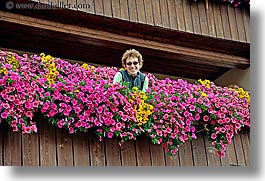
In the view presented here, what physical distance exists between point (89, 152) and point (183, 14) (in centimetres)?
151

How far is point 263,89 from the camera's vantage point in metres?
3.54

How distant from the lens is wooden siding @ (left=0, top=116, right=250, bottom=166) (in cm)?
284

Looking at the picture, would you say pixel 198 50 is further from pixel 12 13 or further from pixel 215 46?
pixel 12 13

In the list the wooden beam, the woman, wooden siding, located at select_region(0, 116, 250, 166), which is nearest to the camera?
wooden siding, located at select_region(0, 116, 250, 166)

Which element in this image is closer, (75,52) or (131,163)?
(131,163)

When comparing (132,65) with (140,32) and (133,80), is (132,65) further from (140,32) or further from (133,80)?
(140,32)

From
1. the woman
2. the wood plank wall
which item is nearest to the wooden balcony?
the wood plank wall

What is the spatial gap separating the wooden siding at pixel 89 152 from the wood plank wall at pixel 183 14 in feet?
3.29

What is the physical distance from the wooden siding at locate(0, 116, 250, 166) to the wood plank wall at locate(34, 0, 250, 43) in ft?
3.29

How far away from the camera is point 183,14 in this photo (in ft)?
13.4

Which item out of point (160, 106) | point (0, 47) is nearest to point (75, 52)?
point (0, 47)

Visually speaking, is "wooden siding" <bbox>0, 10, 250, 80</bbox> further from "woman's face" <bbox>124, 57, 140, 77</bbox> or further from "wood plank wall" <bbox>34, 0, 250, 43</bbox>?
"woman's face" <bbox>124, 57, 140, 77</bbox>

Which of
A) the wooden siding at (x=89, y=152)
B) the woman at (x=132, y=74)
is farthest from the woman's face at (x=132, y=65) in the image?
the wooden siding at (x=89, y=152)

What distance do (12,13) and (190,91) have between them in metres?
1.26
